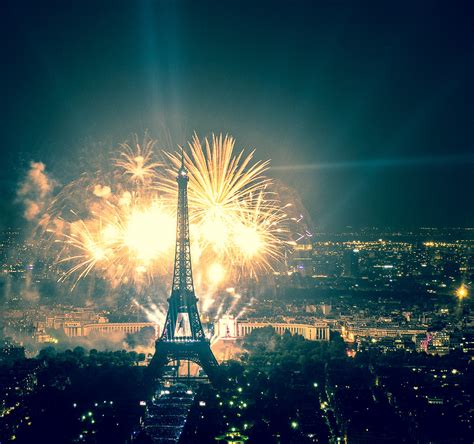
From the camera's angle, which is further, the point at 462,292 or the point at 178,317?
the point at 462,292

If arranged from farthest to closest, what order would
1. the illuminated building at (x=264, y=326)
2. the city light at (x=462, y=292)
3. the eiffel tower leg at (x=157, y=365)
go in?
1. the city light at (x=462, y=292)
2. the illuminated building at (x=264, y=326)
3. the eiffel tower leg at (x=157, y=365)

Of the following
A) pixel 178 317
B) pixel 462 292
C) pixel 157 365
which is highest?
pixel 462 292

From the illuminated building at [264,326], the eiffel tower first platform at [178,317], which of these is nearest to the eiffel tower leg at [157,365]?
the eiffel tower first platform at [178,317]

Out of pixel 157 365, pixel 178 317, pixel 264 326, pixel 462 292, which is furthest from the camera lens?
pixel 462 292

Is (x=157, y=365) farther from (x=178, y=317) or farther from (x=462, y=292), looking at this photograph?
(x=462, y=292)

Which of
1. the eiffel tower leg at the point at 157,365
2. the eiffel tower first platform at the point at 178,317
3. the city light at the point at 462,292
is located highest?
the city light at the point at 462,292

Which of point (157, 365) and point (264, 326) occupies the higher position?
point (264, 326)

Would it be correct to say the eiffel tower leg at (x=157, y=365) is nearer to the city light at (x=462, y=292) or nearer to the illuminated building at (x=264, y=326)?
the illuminated building at (x=264, y=326)

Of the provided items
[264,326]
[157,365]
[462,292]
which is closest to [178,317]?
[157,365]

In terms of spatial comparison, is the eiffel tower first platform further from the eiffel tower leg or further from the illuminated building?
the illuminated building

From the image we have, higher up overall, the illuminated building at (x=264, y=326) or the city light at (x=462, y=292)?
the city light at (x=462, y=292)
